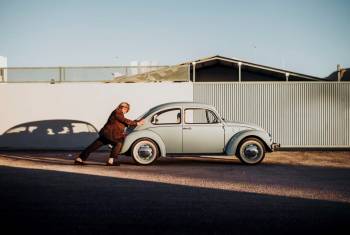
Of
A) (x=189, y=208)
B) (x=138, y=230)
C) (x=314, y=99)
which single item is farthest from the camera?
(x=314, y=99)

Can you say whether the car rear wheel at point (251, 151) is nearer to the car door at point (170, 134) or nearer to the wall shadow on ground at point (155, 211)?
the car door at point (170, 134)

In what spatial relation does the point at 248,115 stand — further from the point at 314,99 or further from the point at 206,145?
the point at 206,145

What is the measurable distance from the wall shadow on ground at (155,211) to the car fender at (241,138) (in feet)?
13.8

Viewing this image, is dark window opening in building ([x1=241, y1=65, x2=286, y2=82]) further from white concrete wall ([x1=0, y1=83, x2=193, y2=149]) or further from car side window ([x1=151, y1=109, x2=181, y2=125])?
car side window ([x1=151, y1=109, x2=181, y2=125])

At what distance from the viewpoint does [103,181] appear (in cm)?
848

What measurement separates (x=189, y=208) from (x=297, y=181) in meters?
3.47

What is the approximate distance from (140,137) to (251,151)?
2.99m

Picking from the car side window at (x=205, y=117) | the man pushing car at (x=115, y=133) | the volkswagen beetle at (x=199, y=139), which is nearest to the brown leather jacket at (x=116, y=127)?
the man pushing car at (x=115, y=133)

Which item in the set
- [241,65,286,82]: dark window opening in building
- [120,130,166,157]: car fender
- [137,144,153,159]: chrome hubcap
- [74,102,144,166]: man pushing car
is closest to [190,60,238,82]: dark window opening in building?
[241,65,286,82]: dark window opening in building

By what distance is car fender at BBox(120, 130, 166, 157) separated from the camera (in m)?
11.6

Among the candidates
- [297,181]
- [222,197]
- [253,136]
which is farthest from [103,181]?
[253,136]

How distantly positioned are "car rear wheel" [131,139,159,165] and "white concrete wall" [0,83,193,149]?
5.59 metres

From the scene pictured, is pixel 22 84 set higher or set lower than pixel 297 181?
higher

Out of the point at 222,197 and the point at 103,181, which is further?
the point at 103,181
